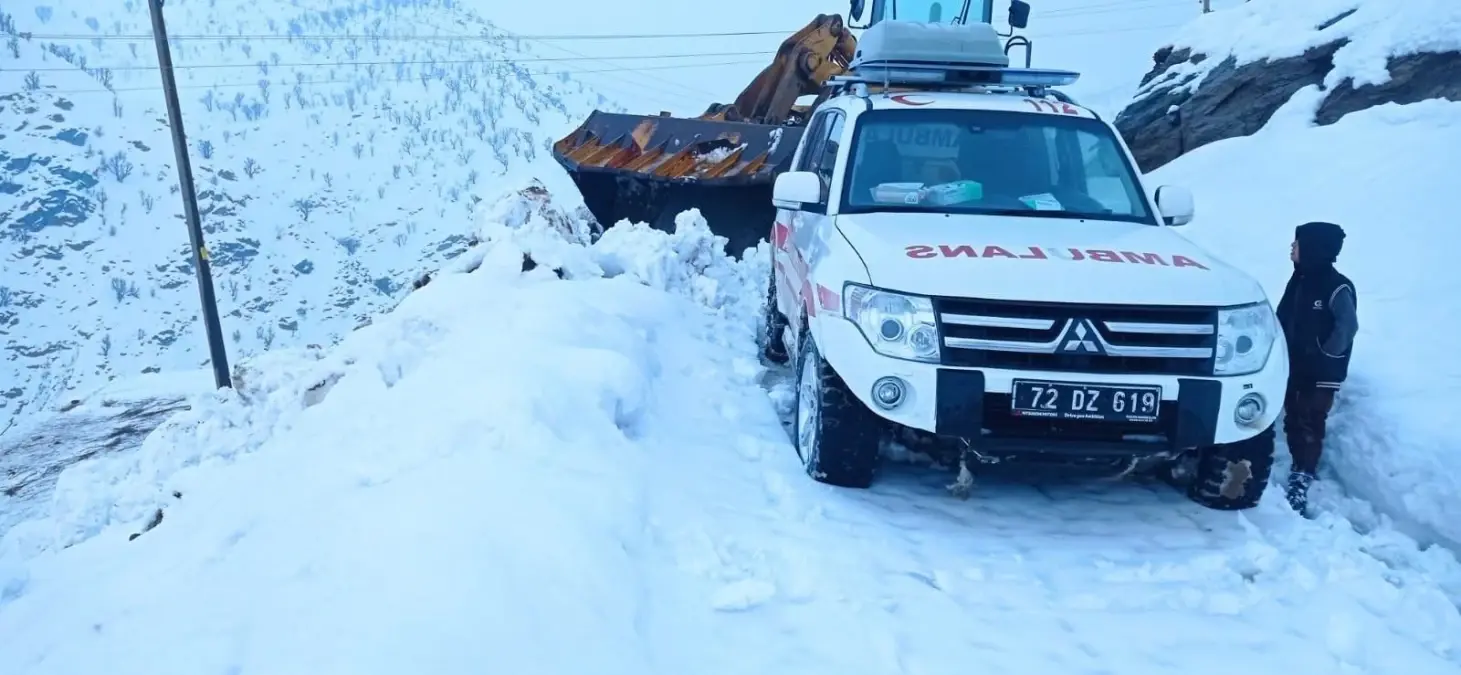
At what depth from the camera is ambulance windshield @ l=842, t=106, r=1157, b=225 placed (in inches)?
179

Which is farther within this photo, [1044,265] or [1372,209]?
[1372,209]

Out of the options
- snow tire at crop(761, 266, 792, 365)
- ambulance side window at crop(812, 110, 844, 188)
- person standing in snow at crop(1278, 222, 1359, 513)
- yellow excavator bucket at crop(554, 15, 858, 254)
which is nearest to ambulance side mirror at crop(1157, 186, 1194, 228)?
person standing in snow at crop(1278, 222, 1359, 513)

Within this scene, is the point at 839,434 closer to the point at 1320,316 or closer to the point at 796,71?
the point at 1320,316

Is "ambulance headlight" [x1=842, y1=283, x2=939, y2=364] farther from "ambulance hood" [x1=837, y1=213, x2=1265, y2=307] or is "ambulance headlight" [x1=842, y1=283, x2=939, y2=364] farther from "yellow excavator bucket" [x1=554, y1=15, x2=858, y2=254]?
"yellow excavator bucket" [x1=554, y1=15, x2=858, y2=254]

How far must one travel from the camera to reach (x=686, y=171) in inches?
379

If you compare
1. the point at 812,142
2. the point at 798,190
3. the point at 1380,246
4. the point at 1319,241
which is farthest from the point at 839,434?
the point at 1380,246

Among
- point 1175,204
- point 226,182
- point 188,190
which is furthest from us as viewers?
point 226,182

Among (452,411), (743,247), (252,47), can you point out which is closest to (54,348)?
(252,47)

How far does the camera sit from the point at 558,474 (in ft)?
11.8

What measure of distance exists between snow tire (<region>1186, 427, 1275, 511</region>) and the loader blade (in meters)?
5.86

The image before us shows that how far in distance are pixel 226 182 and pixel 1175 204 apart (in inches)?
1452

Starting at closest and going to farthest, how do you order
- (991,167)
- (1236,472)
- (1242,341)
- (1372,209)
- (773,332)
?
(1242,341) < (1236,472) < (991,167) < (773,332) < (1372,209)

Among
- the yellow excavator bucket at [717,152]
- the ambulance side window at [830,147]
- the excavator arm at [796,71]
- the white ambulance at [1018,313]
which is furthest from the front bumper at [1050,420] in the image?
the excavator arm at [796,71]

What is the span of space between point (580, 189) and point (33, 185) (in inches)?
1163
